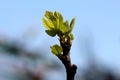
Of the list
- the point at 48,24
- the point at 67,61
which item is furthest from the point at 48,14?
the point at 67,61

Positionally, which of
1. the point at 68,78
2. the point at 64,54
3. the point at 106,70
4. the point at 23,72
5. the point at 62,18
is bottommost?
the point at 68,78

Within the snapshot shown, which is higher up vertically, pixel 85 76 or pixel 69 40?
pixel 85 76

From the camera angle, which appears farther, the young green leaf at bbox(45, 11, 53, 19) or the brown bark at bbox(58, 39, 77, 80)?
the young green leaf at bbox(45, 11, 53, 19)

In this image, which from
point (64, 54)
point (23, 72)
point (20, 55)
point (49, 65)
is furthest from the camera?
point (20, 55)

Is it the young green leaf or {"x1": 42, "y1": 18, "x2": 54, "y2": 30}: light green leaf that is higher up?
the young green leaf

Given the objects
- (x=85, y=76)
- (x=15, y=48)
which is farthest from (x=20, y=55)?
(x=85, y=76)

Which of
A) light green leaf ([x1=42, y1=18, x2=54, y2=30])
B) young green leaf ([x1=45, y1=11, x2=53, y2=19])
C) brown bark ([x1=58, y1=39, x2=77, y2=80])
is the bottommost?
brown bark ([x1=58, y1=39, x2=77, y2=80])

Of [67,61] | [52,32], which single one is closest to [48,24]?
[52,32]

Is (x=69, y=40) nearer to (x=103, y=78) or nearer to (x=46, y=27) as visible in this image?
(x=46, y=27)

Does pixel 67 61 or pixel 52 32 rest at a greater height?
pixel 52 32

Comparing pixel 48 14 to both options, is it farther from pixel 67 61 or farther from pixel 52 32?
pixel 67 61

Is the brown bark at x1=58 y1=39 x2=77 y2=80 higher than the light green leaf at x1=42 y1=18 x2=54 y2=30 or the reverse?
the reverse
